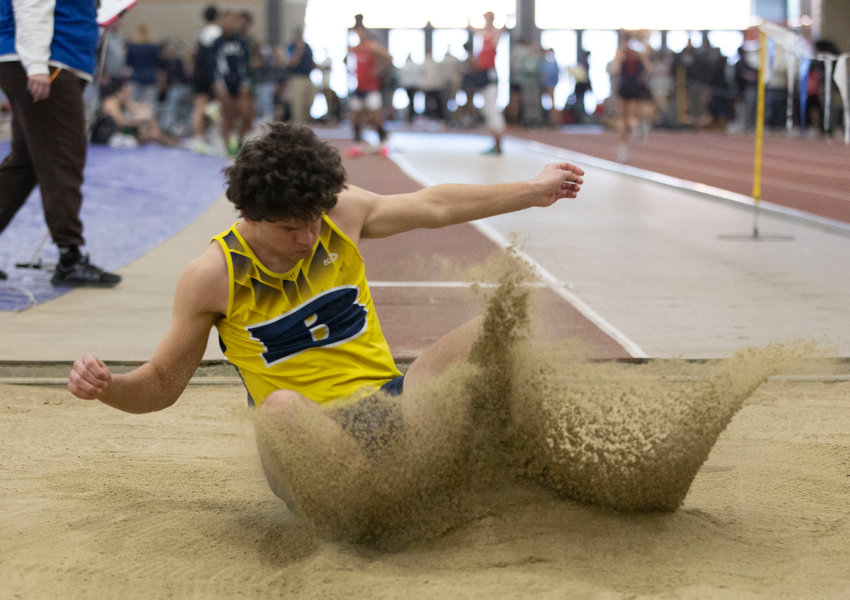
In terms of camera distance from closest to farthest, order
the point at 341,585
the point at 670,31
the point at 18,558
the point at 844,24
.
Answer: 1. the point at 341,585
2. the point at 18,558
3. the point at 844,24
4. the point at 670,31

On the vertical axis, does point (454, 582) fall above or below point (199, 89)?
below

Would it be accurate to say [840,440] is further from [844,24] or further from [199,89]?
[844,24]

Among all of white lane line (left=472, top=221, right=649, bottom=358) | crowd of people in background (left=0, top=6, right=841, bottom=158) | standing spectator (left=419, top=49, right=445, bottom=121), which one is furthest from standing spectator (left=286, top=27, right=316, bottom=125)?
white lane line (left=472, top=221, right=649, bottom=358)

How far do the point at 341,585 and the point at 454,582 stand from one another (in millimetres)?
281

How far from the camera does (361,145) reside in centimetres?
1875

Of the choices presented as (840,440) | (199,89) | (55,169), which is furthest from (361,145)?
(840,440)

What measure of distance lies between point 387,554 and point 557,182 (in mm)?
1216

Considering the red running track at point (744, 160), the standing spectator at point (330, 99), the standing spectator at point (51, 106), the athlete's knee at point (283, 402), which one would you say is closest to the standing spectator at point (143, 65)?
the red running track at point (744, 160)

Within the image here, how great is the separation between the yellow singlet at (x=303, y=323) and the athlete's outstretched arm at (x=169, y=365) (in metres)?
0.07

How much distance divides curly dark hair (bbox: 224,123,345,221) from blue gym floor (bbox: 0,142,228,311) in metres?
3.55

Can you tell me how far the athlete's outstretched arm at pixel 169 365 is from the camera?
2.77m

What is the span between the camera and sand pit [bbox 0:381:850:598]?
2.67 m

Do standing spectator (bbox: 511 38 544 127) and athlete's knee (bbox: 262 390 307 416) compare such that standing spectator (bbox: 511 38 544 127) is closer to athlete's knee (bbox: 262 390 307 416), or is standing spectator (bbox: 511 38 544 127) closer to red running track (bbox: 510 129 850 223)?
red running track (bbox: 510 129 850 223)

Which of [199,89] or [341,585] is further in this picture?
[199,89]
